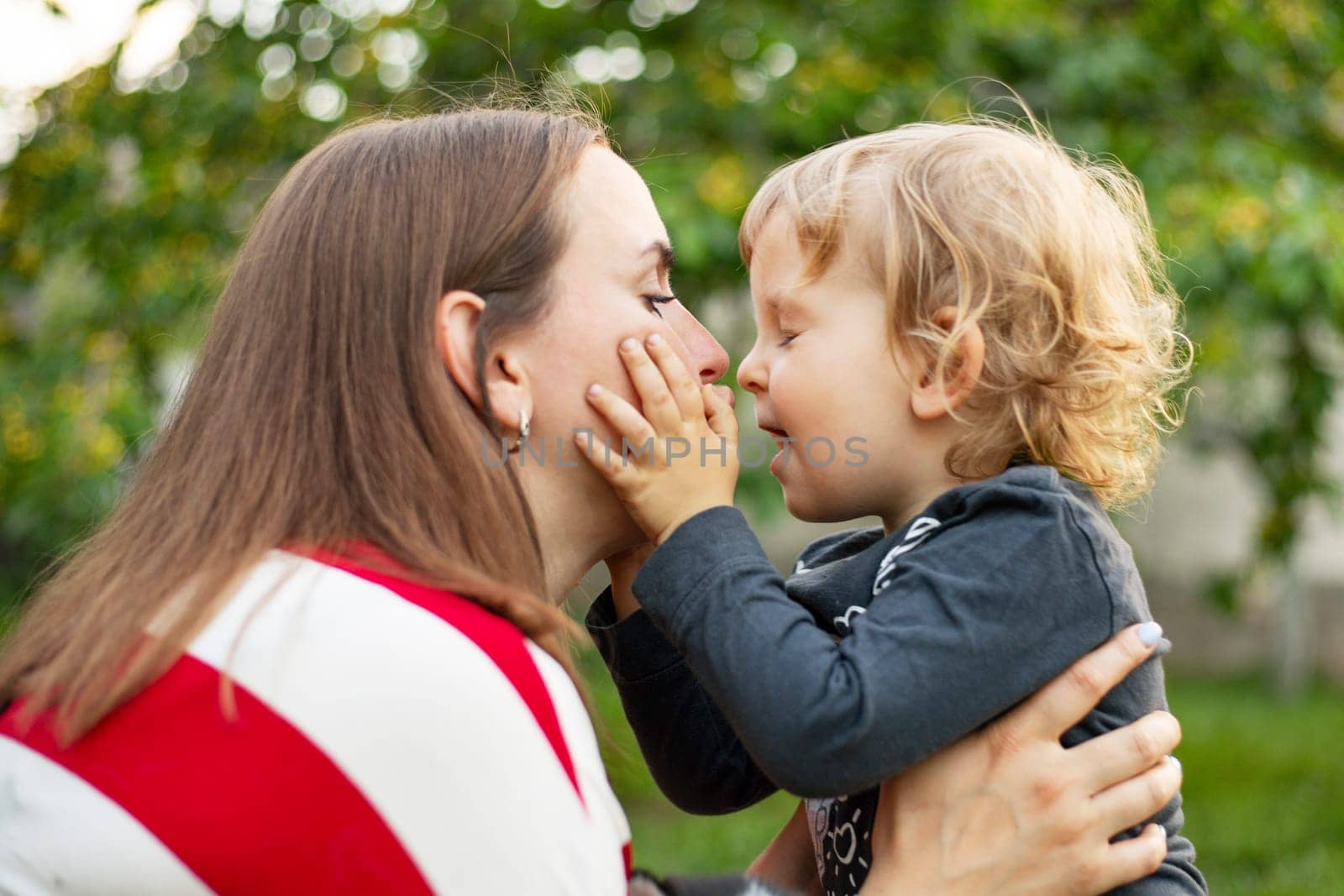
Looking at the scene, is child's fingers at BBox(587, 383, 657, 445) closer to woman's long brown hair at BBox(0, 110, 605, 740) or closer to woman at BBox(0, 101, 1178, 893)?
woman at BBox(0, 101, 1178, 893)

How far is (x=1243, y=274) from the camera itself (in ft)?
12.1

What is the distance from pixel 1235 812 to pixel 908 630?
537 centimetres

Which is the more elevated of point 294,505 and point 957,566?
point 294,505

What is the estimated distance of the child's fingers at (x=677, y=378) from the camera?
1.84 metres

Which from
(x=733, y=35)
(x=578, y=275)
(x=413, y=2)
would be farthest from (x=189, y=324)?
(x=578, y=275)

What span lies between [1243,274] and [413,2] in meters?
2.87

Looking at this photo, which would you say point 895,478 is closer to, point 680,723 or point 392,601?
point 680,723

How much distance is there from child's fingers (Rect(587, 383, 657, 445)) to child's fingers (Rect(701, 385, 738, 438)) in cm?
15

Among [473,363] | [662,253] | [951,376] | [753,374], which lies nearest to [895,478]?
[951,376]

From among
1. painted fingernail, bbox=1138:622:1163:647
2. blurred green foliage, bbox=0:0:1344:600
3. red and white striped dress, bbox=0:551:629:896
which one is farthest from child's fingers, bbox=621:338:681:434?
blurred green foliage, bbox=0:0:1344:600

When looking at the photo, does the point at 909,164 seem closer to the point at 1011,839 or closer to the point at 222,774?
the point at 1011,839

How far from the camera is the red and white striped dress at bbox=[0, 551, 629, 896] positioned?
1.25 m

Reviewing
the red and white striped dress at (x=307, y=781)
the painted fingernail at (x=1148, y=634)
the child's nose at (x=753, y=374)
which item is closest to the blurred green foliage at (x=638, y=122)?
the child's nose at (x=753, y=374)

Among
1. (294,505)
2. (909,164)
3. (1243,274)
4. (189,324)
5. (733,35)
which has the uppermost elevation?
(909,164)
